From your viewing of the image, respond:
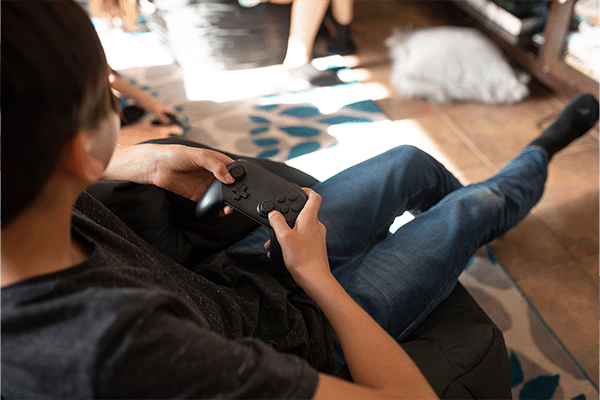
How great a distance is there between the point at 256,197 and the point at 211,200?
8cm

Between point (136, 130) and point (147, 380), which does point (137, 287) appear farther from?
point (136, 130)

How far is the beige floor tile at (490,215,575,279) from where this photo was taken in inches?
45.0

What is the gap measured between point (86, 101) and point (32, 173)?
0.07m

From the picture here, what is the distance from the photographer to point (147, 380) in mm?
352

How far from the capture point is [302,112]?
1631 millimetres

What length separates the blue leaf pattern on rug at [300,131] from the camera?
153 centimetres

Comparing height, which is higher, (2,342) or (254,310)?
(2,342)

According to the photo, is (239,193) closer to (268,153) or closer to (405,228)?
(405,228)

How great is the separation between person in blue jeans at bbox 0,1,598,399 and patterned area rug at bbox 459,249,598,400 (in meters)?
0.38

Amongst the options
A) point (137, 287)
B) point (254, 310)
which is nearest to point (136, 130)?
point (254, 310)

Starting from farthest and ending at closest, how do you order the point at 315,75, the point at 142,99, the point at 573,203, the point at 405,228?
the point at 315,75 → the point at 142,99 → the point at 573,203 → the point at 405,228

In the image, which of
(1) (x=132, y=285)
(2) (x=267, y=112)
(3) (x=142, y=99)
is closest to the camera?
(1) (x=132, y=285)

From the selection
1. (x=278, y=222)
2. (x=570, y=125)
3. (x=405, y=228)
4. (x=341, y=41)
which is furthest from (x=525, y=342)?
(x=341, y=41)

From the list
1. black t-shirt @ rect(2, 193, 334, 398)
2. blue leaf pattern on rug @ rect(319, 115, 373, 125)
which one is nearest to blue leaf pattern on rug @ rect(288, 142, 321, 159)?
blue leaf pattern on rug @ rect(319, 115, 373, 125)
